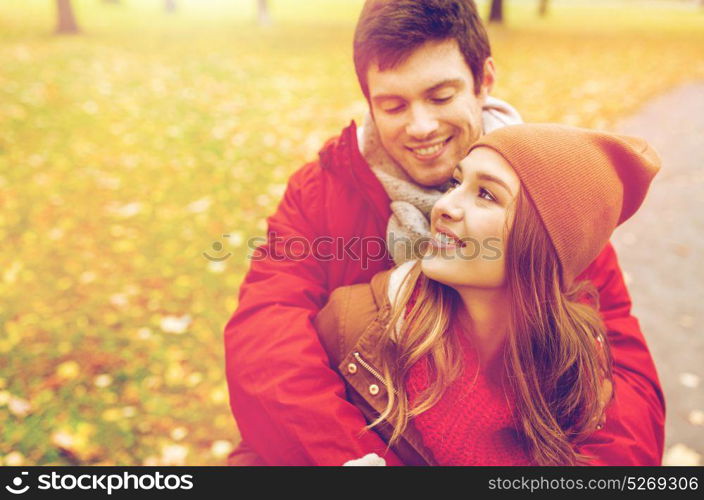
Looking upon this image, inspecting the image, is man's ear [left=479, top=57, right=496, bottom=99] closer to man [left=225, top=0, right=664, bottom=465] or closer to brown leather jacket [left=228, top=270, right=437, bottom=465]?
man [left=225, top=0, right=664, bottom=465]

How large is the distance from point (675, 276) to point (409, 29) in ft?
11.4

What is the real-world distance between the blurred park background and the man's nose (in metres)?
1.96

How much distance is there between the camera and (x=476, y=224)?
1442mm

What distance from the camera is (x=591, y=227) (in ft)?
4.77

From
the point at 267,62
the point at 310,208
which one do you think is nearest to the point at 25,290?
the point at 310,208

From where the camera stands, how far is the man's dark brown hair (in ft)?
5.83

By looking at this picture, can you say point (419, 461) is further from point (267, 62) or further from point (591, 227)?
point (267, 62)

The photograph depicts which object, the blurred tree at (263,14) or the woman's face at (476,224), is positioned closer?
the woman's face at (476,224)

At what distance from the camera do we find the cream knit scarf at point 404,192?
6.23 ft

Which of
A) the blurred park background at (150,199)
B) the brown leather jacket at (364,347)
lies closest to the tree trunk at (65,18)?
the blurred park background at (150,199)

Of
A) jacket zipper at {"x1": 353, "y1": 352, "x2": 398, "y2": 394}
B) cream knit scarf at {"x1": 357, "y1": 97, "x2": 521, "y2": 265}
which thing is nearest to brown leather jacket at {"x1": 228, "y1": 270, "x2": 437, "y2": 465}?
jacket zipper at {"x1": 353, "y1": 352, "x2": 398, "y2": 394}

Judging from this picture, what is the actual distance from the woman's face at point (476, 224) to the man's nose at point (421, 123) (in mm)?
336

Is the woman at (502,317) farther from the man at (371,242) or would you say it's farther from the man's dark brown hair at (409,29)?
the man's dark brown hair at (409,29)

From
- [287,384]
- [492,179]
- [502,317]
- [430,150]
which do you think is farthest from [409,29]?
[287,384]
